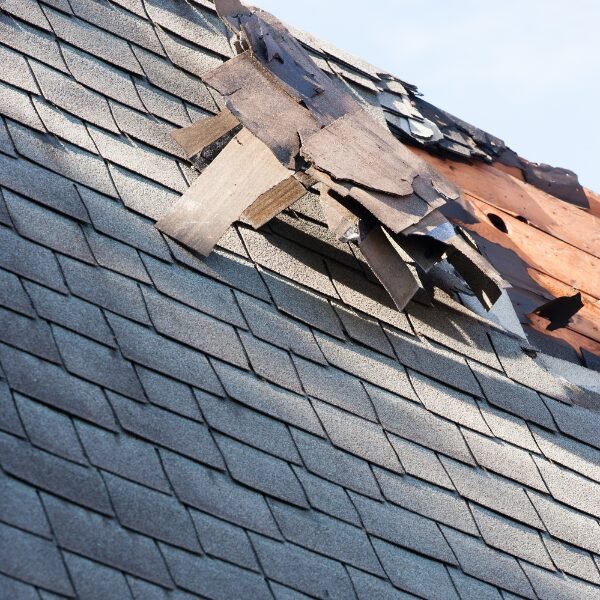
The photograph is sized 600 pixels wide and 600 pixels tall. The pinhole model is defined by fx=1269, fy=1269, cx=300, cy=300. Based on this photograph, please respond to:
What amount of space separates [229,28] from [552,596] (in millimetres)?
2380

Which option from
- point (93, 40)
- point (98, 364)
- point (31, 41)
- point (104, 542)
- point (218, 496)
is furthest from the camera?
point (93, 40)

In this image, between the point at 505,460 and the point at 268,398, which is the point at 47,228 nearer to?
the point at 268,398

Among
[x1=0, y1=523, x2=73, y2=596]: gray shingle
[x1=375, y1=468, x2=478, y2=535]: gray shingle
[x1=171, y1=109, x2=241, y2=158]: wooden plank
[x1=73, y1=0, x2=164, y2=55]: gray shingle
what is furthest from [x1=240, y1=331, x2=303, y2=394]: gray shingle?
[x1=73, y1=0, x2=164, y2=55]: gray shingle

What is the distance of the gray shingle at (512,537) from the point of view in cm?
407

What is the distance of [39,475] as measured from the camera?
3320mm

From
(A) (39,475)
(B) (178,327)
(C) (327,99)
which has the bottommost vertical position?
(A) (39,475)

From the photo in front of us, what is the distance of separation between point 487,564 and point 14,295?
1.68 meters

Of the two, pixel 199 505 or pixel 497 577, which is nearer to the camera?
pixel 199 505

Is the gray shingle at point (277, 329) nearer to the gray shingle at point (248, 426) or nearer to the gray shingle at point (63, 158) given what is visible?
the gray shingle at point (248, 426)

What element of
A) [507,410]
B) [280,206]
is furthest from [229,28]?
[507,410]

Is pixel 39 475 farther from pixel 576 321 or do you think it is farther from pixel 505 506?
pixel 576 321

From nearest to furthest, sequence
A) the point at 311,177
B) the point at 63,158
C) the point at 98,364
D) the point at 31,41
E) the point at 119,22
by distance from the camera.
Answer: the point at 98,364 → the point at 63,158 → the point at 311,177 → the point at 31,41 → the point at 119,22

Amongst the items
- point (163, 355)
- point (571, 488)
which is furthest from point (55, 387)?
point (571, 488)

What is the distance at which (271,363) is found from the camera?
4105 mm
